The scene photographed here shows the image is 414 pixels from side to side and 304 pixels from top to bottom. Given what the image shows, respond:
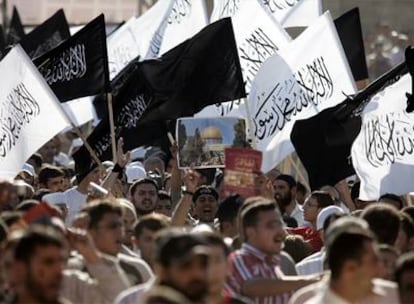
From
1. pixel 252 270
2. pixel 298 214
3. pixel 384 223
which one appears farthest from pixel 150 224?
Result: pixel 298 214

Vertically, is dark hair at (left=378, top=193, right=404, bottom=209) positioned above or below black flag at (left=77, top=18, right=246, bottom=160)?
below

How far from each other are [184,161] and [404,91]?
1905 mm

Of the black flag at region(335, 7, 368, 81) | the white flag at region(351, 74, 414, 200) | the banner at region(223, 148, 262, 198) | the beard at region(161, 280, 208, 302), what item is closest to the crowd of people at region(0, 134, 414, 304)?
the beard at region(161, 280, 208, 302)

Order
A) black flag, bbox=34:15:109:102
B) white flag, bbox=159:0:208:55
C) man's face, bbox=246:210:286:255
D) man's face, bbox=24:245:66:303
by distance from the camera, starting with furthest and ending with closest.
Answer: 1. white flag, bbox=159:0:208:55
2. black flag, bbox=34:15:109:102
3. man's face, bbox=246:210:286:255
4. man's face, bbox=24:245:66:303

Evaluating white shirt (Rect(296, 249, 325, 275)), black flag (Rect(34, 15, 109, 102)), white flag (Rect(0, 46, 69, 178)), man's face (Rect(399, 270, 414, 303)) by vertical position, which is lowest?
white shirt (Rect(296, 249, 325, 275))

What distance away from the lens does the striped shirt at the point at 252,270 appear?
11508 millimetres

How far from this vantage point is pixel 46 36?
2561 centimetres

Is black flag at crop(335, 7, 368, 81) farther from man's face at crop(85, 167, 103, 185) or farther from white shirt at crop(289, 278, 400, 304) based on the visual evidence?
white shirt at crop(289, 278, 400, 304)

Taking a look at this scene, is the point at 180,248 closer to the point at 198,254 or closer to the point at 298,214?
the point at 198,254

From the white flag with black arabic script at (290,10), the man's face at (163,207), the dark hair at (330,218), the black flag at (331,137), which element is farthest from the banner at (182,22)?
the dark hair at (330,218)

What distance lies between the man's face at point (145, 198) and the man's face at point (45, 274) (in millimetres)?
6597

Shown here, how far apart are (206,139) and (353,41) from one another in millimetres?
4076

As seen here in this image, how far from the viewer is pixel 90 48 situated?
19250mm

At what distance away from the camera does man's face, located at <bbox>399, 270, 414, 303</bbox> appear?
9.95 meters
